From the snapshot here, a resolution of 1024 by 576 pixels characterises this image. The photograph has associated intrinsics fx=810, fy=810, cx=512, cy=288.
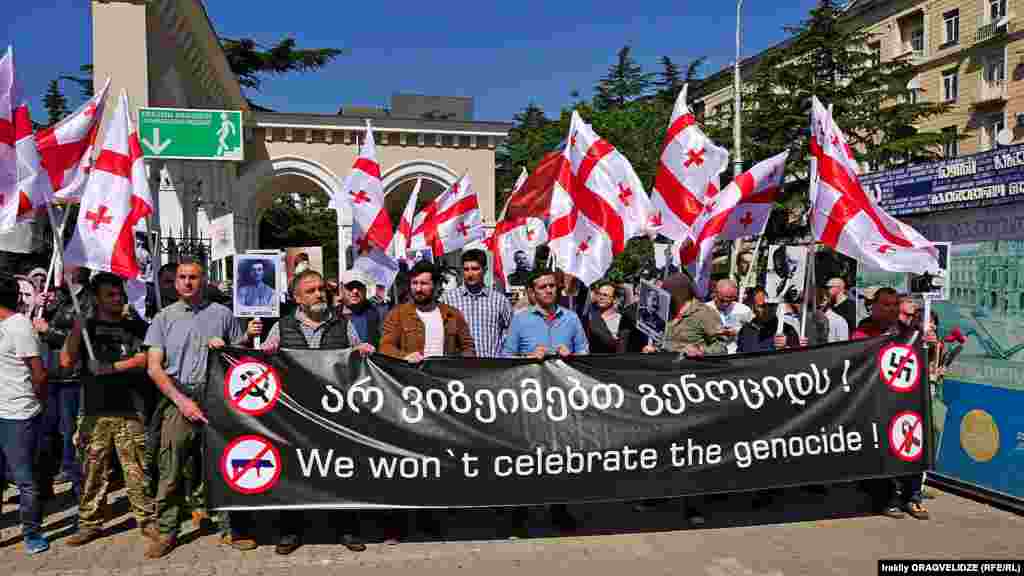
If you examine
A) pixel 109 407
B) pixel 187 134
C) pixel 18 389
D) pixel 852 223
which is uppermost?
pixel 187 134

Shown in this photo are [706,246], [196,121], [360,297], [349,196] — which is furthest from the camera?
[196,121]

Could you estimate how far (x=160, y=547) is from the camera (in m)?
5.22

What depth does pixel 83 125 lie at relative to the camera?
6.31m

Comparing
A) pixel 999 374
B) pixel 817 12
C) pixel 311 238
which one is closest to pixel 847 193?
pixel 999 374

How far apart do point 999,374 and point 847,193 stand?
1851 mm

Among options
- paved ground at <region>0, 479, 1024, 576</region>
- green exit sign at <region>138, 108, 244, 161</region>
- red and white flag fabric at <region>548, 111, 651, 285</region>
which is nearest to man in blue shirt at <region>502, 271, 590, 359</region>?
paved ground at <region>0, 479, 1024, 576</region>

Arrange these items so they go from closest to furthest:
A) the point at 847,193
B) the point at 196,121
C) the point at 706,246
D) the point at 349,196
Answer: the point at 847,193 < the point at 706,246 < the point at 349,196 < the point at 196,121

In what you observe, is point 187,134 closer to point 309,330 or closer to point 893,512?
point 309,330

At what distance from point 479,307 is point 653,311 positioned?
1535 mm

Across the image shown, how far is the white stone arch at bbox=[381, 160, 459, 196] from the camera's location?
80.9ft

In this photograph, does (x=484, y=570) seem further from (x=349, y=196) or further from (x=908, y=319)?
(x=349, y=196)

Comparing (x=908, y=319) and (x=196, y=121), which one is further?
(x=196, y=121)

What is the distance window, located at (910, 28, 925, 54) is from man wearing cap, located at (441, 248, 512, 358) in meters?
42.8

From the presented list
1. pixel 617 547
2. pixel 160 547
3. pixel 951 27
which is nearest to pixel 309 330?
pixel 160 547
